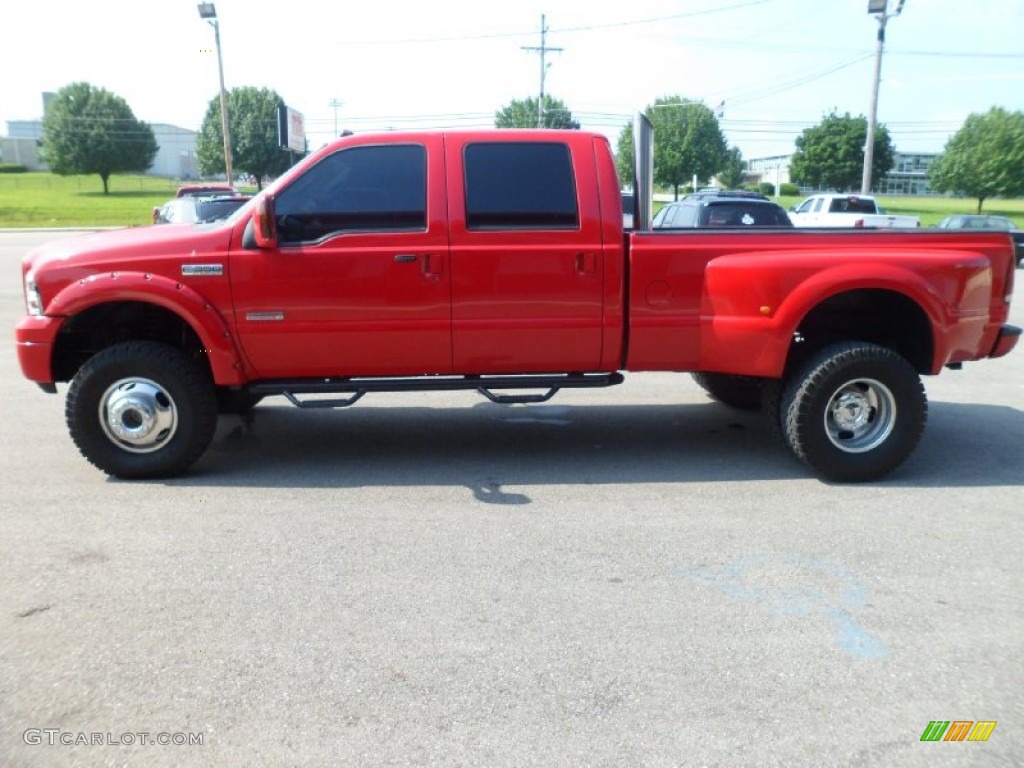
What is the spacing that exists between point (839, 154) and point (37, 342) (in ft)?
219

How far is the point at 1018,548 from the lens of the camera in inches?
179

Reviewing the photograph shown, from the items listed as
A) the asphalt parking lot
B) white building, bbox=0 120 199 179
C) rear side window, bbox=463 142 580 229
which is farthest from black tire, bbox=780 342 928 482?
white building, bbox=0 120 199 179

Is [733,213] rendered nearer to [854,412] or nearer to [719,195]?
[719,195]

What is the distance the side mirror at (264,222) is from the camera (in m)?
5.17

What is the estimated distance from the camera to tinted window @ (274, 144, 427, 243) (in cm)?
538

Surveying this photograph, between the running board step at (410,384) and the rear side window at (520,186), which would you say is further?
the running board step at (410,384)

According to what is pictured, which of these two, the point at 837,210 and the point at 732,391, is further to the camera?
the point at 837,210

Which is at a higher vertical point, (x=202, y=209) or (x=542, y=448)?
(x=202, y=209)

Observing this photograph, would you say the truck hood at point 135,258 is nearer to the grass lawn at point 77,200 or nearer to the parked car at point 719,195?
the parked car at point 719,195

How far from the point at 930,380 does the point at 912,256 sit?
3.84 metres

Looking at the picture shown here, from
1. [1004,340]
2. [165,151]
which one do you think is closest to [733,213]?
[1004,340]

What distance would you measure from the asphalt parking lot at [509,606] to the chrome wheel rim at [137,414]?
31cm


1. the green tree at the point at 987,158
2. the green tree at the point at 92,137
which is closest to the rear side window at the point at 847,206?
the green tree at the point at 987,158

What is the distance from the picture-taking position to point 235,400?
644 centimetres
